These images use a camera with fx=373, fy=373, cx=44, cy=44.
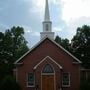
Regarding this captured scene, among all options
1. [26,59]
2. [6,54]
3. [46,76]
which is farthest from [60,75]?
[6,54]

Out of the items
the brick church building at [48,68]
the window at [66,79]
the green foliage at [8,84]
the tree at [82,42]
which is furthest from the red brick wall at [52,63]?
the tree at [82,42]

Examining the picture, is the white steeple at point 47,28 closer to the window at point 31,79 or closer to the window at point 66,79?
the window at point 31,79

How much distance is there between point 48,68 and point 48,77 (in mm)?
1014

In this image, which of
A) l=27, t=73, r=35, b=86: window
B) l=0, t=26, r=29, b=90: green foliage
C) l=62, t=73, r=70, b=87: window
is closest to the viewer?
l=62, t=73, r=70, b=87: window

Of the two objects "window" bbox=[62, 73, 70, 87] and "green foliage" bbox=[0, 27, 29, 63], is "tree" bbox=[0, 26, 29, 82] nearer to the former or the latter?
"green foliage" bbox=[0, 27, 29, 63]

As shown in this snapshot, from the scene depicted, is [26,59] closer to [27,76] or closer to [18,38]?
[27,76]

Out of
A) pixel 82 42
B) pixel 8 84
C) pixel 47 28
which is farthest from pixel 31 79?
pixel 82 42

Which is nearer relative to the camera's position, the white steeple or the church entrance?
the church entrance

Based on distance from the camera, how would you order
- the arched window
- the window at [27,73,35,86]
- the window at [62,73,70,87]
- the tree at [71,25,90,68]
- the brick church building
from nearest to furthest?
the brick church building → the arched window → the window at [62,73,70,87] → the window at [27,73,35,86] → the tree at [71,25,90,68]

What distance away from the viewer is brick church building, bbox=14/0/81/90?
A: 4162 centimetres

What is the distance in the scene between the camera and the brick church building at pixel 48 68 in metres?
41.6

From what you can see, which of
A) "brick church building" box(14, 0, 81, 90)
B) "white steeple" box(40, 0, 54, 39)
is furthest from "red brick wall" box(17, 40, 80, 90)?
"white steeple" box(40, 0, 54, 39)

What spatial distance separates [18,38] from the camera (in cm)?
7412

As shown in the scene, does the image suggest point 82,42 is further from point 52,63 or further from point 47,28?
point 52,63
